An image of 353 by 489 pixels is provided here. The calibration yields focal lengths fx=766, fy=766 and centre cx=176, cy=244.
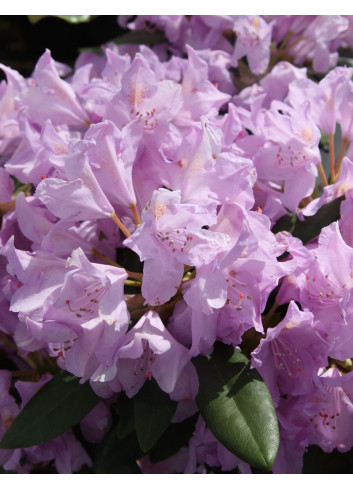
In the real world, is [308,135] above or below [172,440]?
above

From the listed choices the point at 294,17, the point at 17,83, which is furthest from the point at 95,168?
the point at 294,17

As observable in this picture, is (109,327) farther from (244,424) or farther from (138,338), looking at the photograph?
(244,424)

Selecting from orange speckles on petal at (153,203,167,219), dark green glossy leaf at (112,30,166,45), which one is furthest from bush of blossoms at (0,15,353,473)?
dark green glossy leaf at (112,30,166,45)

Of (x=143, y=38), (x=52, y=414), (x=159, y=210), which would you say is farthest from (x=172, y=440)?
(x=143, y=38)

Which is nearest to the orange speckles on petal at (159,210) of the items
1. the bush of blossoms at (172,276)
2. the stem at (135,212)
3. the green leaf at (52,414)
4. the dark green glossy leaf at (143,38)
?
the bush of blossoms at (172,276)

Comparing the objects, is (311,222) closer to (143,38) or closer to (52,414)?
(52,414)
